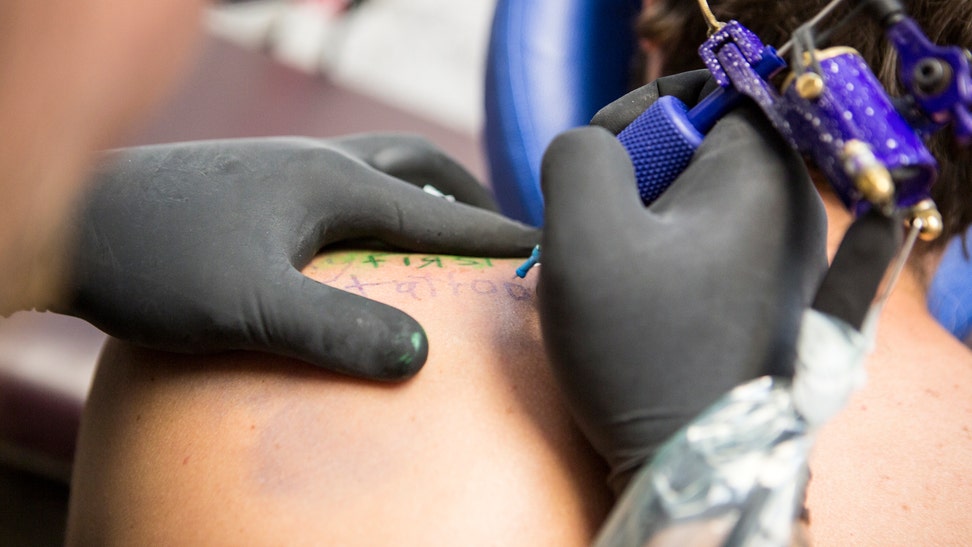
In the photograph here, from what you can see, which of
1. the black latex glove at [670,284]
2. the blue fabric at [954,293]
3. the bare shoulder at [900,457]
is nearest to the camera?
the black latex glove at [670,284]

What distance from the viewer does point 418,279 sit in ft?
1.98

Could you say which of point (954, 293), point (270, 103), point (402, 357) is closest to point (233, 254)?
point (402, 357)

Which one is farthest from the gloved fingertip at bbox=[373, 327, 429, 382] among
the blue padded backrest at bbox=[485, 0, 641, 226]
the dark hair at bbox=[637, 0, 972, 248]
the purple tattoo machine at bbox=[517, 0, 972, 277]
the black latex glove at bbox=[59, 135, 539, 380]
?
the blue padded backrest at bbox=[485, 0, 641, 226]

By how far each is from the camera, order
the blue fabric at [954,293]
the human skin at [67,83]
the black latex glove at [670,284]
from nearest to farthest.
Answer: the human skin at [67,83], the black latex glove at [670,284], the blue fabric at [954,293]

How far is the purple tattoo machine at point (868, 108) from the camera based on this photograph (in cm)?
39

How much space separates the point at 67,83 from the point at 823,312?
38cm

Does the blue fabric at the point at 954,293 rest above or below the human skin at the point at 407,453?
below

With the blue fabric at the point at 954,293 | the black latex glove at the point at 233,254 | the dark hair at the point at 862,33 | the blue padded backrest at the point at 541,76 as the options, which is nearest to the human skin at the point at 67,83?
the black latex glove at the point at 233,254

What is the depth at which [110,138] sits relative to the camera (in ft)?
1.13

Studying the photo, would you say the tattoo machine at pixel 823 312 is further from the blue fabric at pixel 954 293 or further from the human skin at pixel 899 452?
the blue fabric at pixel 954 293

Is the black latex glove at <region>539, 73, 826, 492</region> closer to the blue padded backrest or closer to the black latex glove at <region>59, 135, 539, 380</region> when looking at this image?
the black latex glove at <region>59, 135, 539, 380</region>

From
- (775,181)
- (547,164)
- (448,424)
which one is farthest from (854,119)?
(448,424)

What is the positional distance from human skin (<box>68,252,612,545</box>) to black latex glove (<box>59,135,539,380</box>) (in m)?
0.03

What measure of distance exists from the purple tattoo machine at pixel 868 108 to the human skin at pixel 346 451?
0.24 meters
